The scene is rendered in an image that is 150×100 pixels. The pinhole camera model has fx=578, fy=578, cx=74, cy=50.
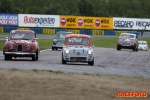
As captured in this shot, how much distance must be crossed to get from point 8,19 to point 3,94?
7242 centimetres

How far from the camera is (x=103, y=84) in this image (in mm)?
15297

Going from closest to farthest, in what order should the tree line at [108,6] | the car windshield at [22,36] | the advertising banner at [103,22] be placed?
the car windshield at [22,36] < the advertising banner at [103,22] < the tree line at [108,6]

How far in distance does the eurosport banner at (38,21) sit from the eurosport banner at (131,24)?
30.8ft

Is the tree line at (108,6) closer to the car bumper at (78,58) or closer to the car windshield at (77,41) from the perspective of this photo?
the car windshield at (77,41)

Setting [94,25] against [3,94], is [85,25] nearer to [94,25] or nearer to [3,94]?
[94,25]

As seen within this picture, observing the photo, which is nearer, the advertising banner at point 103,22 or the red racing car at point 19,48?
the red racing car at point 19,48

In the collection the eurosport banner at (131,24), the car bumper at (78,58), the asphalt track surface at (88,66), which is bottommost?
the asphalt track surface at (88,66)

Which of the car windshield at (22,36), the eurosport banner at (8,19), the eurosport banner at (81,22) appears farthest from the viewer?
the eurosport banner at (81,22)

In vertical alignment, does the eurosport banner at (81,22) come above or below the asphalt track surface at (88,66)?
above

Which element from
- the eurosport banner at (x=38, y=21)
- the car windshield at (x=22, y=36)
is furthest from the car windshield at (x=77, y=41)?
the eurosport banner at (x=38, y=21)

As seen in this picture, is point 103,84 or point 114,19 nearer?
point 103,84

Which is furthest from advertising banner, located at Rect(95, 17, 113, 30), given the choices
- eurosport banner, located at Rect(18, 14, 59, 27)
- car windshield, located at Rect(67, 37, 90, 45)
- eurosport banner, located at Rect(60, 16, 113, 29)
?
car windshield, located at Rect(67, 37, 90, 45)

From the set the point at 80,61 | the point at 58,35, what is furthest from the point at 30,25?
the point at 80,61

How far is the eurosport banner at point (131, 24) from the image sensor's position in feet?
293
